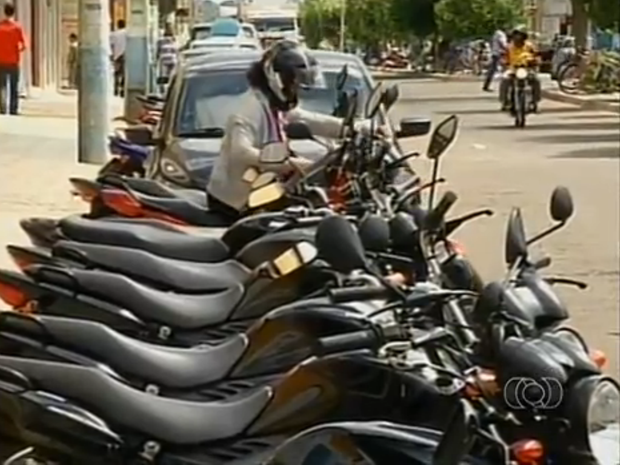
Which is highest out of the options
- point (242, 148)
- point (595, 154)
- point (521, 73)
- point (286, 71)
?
point (286, 71)

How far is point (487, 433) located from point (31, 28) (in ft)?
113

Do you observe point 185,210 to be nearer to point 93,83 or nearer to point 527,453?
point 527,453

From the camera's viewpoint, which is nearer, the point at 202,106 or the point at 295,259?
the point at 295,259

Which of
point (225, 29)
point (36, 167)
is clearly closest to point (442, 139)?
point (36, 167)

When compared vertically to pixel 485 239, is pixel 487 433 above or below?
above

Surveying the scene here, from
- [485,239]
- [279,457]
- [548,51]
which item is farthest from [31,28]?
[279,457]

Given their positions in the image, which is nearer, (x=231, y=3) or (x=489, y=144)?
(x=489, y=144)

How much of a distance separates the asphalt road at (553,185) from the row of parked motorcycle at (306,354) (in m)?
0.67

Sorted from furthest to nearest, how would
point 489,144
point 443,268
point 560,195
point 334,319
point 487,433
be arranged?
point 489,144
point 443,268
point 560,195
point 334,319
point 487,433

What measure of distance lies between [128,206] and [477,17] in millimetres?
50192

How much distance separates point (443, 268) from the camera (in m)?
5.48

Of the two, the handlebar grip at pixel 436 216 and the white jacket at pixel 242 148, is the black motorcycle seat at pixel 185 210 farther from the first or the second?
the handlebar grip at pixel 436 216

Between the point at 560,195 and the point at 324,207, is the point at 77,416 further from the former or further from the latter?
the point at 324,207

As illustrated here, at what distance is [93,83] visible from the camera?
1902cm
